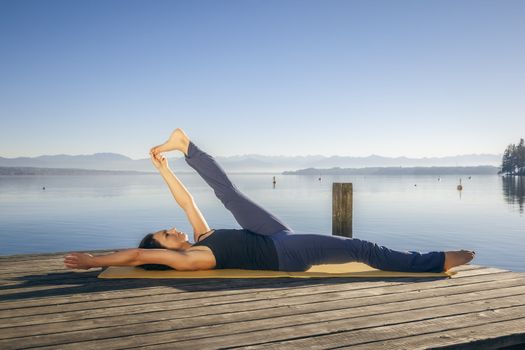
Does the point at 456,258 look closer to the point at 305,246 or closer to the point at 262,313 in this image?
the point at 305,246

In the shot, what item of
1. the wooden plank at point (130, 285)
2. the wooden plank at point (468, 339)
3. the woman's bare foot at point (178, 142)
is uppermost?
the woman's bare foot at point (178, 142)

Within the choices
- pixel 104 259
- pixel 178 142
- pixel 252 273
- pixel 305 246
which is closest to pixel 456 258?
pixel 305 246

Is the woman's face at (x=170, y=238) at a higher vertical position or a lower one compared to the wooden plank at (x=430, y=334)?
higher

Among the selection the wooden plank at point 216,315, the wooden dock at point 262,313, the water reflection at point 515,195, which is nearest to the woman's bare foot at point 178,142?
the wooden dock at point 262,313

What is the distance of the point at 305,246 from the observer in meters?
5.45

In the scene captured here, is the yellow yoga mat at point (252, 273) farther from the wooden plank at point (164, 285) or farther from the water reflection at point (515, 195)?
the water reflection at point (515, 195)

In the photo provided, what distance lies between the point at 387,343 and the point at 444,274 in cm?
259

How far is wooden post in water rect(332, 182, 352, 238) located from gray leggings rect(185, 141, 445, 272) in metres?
2.47

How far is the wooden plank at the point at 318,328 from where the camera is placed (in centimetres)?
330

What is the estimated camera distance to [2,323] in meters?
3.70

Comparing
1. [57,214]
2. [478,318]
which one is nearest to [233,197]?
[478,318]

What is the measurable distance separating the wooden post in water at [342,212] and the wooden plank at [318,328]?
3.93m

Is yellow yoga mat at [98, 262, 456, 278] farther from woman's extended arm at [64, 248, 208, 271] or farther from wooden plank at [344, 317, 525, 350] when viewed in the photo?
wooden plank at [344, 317, 525, 350]

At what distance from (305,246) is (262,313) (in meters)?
1.58
